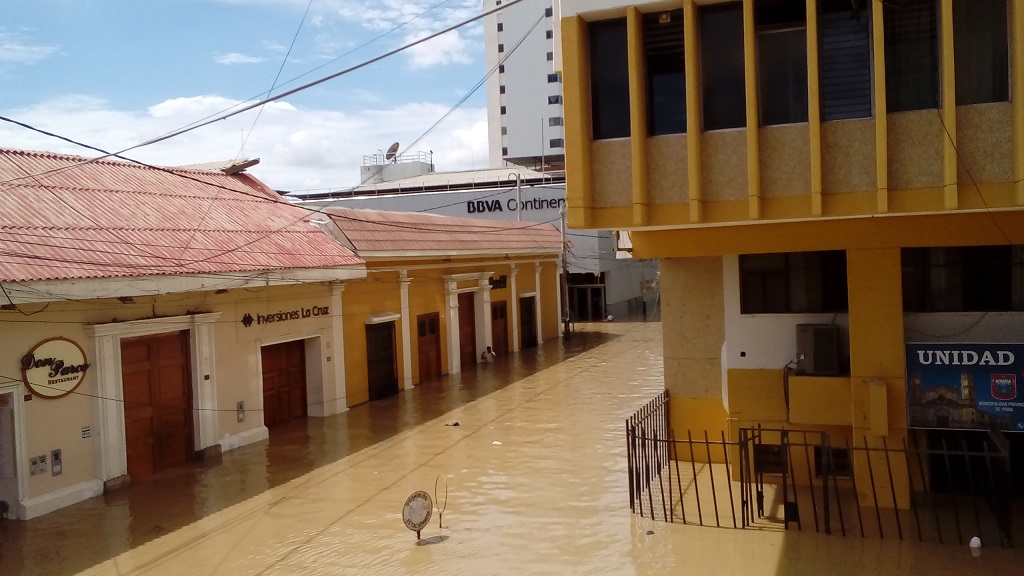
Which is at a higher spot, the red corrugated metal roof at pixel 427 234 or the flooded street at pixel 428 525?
the red corrugated metal roof at pixel 427 234

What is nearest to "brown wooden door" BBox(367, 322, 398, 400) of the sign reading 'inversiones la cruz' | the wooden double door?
the sign reading 'inversiones la cruz'

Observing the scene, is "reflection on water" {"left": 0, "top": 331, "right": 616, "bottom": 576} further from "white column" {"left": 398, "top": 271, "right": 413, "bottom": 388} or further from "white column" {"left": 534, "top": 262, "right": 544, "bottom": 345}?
"white column" {"left": 534, "top": 262, "right": 544, "bottom": 345}

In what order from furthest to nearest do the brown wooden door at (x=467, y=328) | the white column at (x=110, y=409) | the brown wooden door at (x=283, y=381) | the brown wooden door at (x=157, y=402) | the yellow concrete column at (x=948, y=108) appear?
the brown wooden door at (x=467, y=328) → the brown wooden door at (x=283, y=381) → the brown wooden door at (x=157, y=402) → the white column at (x=110, y=409) → the yellow concrete column at (x=948, y=108)

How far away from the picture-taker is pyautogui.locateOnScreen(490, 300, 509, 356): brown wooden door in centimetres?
2848

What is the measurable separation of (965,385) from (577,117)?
6252mm

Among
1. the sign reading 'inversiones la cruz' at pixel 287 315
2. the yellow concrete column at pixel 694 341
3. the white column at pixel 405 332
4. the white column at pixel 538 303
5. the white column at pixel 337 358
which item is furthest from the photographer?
the white column at pixel 538 303

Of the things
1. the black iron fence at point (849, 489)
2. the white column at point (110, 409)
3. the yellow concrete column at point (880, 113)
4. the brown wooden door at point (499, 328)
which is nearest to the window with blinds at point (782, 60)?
the yellow concrete column at point (880, 113)

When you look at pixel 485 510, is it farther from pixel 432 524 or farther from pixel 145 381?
pixel 145 381

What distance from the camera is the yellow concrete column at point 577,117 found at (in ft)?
30.9

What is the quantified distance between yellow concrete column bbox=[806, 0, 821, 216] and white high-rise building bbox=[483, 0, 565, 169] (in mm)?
60756

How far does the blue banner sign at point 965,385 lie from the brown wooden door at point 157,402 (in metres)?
12.5

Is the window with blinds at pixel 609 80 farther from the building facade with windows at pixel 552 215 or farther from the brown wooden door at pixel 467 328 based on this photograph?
the building facade with windows at pixel 552 215

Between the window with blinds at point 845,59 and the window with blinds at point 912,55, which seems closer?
the window with blinds at point 912,55

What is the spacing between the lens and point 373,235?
20.6m
